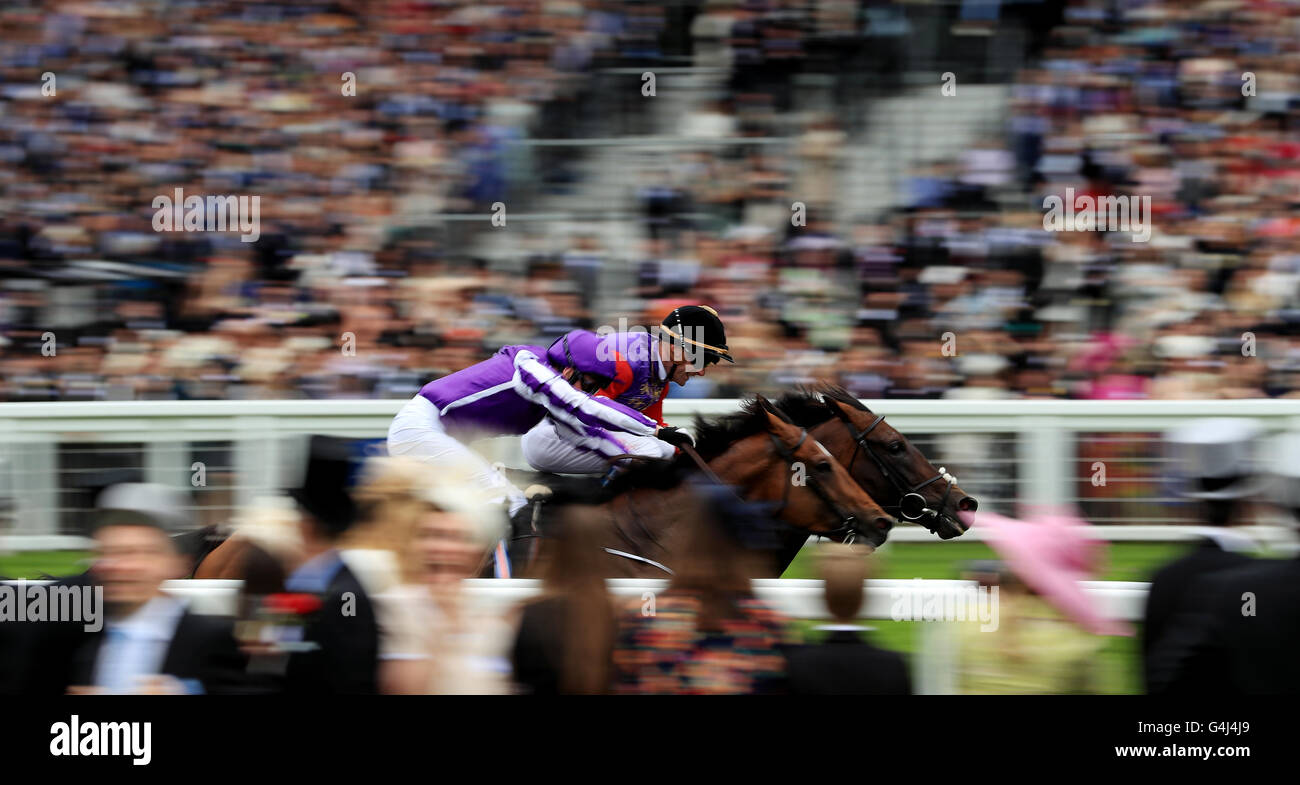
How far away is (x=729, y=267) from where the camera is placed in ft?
30.2

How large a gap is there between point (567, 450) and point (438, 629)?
258 cm

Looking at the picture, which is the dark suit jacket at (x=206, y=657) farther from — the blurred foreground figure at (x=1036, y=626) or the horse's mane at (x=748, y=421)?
the horse's mane at (x=748, y=421)

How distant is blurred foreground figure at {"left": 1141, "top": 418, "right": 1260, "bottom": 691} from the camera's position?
3383mm

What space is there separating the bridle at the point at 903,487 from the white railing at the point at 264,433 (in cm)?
132

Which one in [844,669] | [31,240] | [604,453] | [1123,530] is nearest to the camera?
[844,669]

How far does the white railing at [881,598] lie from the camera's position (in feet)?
12.1

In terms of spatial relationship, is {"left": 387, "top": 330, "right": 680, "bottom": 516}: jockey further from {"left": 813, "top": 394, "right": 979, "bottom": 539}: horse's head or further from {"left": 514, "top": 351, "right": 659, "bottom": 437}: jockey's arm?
{"left": 813, "top": 394, "right": 979, "bottom": 539}: horse's head

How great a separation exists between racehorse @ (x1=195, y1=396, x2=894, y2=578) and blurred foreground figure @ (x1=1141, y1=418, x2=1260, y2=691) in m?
2.02

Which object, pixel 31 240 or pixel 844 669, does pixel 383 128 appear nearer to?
pixel 31 240

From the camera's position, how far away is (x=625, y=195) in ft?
33.1

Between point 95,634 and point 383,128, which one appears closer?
point 95,634

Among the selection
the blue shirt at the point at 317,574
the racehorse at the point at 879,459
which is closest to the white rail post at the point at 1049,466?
the racehorse at the point at 879,459
